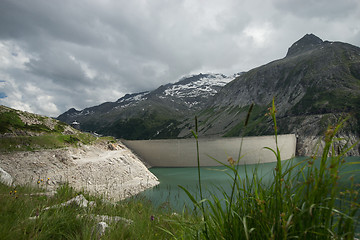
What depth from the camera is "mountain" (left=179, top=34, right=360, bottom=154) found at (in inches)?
2331

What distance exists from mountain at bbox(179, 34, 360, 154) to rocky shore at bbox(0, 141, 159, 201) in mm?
38013

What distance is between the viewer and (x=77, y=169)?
1980cm

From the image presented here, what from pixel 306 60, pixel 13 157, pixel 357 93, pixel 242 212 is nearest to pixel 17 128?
pixel 13 157

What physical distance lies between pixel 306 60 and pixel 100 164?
104471 millimetres

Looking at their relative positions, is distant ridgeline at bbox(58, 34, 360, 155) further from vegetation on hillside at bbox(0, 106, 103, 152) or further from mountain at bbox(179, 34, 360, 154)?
vegetation on hillside at bbox(0, 106, 103, 152)

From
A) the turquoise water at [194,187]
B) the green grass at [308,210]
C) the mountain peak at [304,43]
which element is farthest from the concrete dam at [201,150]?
the mountain peak at [304,43]

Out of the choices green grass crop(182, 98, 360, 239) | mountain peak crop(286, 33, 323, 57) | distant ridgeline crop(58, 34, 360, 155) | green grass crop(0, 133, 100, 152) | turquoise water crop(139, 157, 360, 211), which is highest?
mountain peak crop(286, 33, 323, 57)

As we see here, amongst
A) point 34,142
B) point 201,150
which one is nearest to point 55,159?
point 34,142

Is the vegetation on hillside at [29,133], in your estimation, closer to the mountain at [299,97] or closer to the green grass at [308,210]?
the green grass at [308,210]

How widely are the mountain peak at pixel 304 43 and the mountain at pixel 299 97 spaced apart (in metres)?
44.3

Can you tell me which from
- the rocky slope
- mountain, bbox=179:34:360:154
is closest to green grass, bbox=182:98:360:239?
the rocky slope

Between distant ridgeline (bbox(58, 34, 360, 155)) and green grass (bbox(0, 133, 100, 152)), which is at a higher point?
distant ridgeline (bbox(58, 34, 360, 155))

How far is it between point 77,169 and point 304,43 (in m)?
165

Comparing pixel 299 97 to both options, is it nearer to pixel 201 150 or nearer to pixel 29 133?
pixel 201 150
